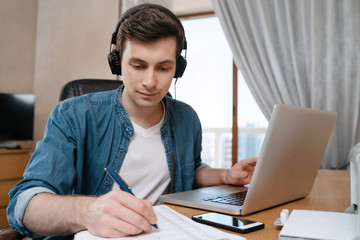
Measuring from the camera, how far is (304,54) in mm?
2529

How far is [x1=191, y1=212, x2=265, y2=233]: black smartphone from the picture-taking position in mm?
566

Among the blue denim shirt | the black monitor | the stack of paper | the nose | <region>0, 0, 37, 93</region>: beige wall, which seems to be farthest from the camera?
<region>0, 0, 37, 93</region>: beige wall

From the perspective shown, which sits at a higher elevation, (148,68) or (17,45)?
(17,45)

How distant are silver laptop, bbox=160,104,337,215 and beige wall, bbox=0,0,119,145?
259 centimetres

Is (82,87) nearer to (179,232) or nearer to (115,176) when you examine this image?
(115,176)

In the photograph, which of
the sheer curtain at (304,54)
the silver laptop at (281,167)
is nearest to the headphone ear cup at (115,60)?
the silver laptop at (281,167)

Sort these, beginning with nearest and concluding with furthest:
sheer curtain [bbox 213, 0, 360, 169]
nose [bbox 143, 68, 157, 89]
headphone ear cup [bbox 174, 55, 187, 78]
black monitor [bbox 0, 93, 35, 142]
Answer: nose [bbox 143, 68, 157, 89]
headphone ear cup [bbox 174, 55, 187, 78]
sheer curtain [bbox 213, 0, 360, 169]
black monitor [bbox 0, 93, 35, 142]

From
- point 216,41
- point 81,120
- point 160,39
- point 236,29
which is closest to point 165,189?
point 81,120

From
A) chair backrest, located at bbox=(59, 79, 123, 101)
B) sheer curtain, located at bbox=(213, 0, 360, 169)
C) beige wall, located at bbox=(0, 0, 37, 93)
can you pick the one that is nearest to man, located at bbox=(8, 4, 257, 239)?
chair backrest, located at bbox=(59, 79, 123, 101)

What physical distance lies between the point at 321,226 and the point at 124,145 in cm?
62

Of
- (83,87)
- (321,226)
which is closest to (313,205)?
(321,226)

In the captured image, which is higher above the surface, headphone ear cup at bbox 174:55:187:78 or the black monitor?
headphone ear cup at bbox 174:55:187:78

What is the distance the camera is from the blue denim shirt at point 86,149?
72 cm

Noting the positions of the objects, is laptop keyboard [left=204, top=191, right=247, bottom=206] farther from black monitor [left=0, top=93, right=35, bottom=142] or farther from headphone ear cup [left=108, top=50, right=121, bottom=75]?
black monitor [left=0, top=93, right=35, bottom=142]
